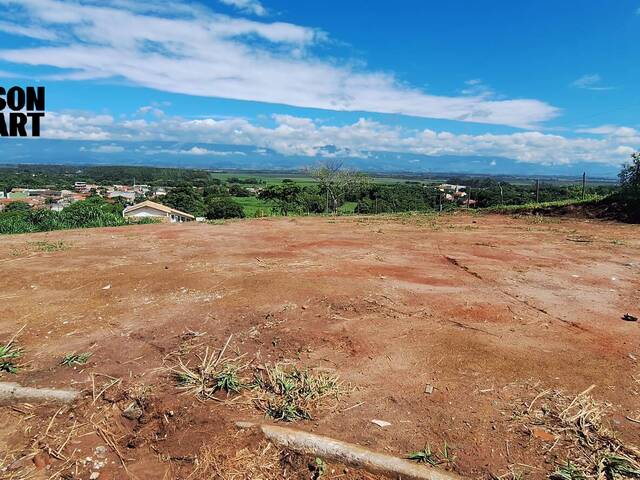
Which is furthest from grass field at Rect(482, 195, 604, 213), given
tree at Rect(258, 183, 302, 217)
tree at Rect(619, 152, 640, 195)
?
tree at Rect(258, 183, 302, 217)

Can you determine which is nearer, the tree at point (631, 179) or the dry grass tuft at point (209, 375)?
the dry grass tuft at point (209, 375)

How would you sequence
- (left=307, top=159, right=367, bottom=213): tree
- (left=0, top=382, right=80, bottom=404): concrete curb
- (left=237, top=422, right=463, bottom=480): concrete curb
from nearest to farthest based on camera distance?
(left=237, top=422, right=463, bottom=480): concrete curb → (left=0, top=382, right=80, bottom=404): concrete curb → (left=307, top=159, right=367, bottom=213): tree

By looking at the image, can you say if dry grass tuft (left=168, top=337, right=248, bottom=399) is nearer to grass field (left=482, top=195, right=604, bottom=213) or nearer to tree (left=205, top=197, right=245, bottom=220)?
grass field (left=482, top=195, right=604, bottom=213)

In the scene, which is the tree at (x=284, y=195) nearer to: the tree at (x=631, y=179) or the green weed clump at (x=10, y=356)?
the tree at (x=631, y=179)

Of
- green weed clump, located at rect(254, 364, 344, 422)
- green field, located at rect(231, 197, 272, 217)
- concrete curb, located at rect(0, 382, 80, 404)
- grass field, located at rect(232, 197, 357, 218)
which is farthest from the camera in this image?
grass field, located at rect(232, 197, 357, 218)

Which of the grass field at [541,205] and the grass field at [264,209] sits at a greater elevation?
the grass field at [541,205]

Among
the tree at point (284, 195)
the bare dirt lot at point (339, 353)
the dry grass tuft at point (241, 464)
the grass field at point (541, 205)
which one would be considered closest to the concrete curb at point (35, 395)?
the bare dirt lot at point (339, 353)

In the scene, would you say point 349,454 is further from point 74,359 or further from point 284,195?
point 284,195
